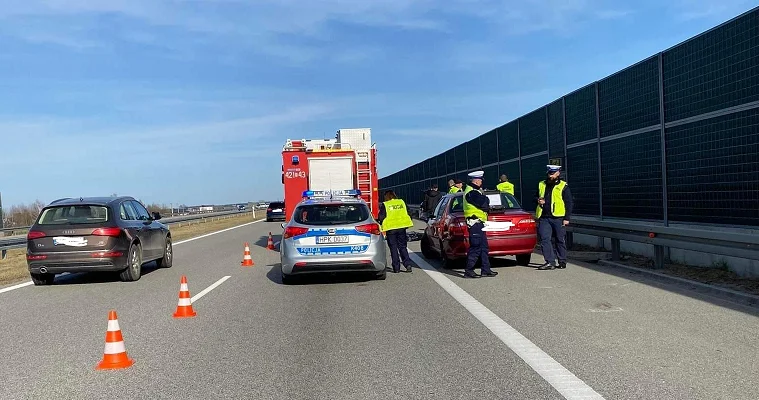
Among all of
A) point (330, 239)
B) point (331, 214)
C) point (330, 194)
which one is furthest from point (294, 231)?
point (330, 194)

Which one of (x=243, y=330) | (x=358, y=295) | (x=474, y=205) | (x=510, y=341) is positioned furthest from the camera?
(x=474, y=205)

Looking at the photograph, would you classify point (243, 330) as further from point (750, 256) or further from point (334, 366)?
point (750, 256)

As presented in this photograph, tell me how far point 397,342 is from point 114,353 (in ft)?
8.59

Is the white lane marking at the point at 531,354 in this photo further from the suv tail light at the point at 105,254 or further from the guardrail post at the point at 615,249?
the suv tail light at the point at 105,254

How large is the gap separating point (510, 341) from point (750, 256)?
164 inches

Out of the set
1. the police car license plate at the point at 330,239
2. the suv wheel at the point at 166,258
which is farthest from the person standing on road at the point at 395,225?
the suv wheel at the point at 166,258

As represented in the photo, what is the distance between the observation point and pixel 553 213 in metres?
12.2

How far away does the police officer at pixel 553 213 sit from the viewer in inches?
480

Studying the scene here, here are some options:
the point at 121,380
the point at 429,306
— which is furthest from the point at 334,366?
the point at 429,306

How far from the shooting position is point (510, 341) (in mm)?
6520

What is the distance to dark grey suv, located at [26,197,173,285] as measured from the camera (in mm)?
11680

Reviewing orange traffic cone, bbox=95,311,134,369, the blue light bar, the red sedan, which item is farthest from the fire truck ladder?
orange traffic cone, bbox=95,311,134,369

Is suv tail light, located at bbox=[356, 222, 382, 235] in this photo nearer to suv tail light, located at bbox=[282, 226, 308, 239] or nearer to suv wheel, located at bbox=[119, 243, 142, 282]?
suv tail light, located at bbox=[282, 226, 308, 239]

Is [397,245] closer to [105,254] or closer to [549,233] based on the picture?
[549,233]
